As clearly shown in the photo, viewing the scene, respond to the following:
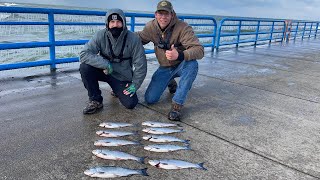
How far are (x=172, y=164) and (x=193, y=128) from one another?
3.14 ft

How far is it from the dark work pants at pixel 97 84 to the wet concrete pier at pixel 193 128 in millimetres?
152

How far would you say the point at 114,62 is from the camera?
378 cm

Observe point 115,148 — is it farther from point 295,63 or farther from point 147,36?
point 295,63

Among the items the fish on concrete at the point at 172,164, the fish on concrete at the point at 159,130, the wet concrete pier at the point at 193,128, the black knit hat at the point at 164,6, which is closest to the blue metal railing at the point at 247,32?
the wet concrete pier at the point at 193,128

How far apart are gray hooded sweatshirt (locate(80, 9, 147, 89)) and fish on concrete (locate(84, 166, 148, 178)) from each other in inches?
61.2

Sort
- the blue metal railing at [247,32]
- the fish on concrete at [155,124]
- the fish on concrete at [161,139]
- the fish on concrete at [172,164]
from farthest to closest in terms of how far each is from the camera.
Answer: the blue metal railing at [247,32] → the fish on concrete at [155,124] → the fish on concrete at [161,139] → the fish on concrete at [172,164]

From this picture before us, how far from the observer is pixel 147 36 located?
407cm

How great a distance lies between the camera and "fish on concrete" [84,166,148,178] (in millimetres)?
2262

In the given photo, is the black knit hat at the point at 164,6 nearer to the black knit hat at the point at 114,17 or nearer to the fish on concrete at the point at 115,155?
the black knit hat at the point at 114,17

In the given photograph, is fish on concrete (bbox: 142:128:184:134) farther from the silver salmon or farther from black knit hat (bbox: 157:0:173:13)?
black knit hat (bbox: 157:0:173:13)

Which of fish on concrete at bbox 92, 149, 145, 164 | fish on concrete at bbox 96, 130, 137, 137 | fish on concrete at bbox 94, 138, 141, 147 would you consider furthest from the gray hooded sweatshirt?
fish on concrete at bbox 92, 149, 145, 164

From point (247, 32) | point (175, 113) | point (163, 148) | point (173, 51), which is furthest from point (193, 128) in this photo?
point (247, 32)

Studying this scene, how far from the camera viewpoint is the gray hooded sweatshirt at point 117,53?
3552 millimetres

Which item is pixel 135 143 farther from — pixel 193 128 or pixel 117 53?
pixel 117 53
